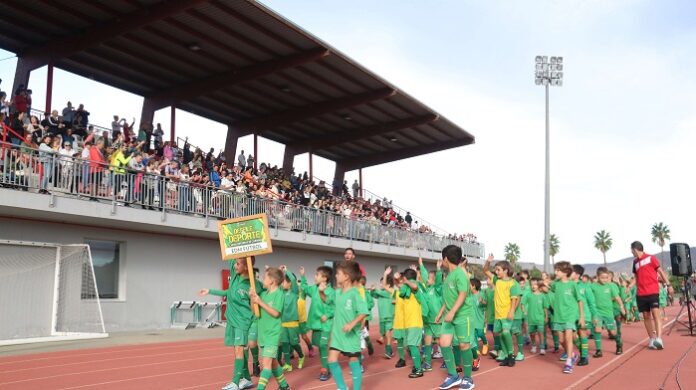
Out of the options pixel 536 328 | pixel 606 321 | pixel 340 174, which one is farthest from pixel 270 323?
pixel 340 174

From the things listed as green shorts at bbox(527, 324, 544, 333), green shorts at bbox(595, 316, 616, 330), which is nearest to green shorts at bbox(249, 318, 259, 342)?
green shorts at bbox(527, 324, 544, 333)

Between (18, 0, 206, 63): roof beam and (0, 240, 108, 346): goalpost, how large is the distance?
7321mm

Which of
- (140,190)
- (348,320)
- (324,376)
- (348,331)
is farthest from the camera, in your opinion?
(140,190)

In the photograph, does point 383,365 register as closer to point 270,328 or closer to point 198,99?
point 270,328

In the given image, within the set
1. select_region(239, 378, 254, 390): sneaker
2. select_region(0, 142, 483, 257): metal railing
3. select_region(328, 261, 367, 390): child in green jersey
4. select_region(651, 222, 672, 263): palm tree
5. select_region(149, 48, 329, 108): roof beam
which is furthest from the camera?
select_region(651, 222, 672, 263): palm tree

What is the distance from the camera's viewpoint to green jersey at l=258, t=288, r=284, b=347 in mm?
7836

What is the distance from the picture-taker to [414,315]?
10695mm

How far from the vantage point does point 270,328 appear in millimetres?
7863

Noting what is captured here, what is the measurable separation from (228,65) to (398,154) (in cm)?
1604

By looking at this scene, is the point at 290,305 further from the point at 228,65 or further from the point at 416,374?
the point at 228,65

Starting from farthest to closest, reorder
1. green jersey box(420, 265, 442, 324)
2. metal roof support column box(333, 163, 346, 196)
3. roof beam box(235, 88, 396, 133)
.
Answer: metal roof support column box(333, 163, 346, 196) → roof beam box(235, 88, 396, 133) → green jersey box(420, 265, 442, 324)

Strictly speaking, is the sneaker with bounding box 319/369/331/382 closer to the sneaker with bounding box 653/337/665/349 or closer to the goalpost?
the sneaker with bounding box 653/337/665/349

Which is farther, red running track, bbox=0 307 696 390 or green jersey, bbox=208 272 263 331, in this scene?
red running track, bbox=0 307 696 390

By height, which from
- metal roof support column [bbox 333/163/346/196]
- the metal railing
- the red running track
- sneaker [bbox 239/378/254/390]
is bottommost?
the red running track
